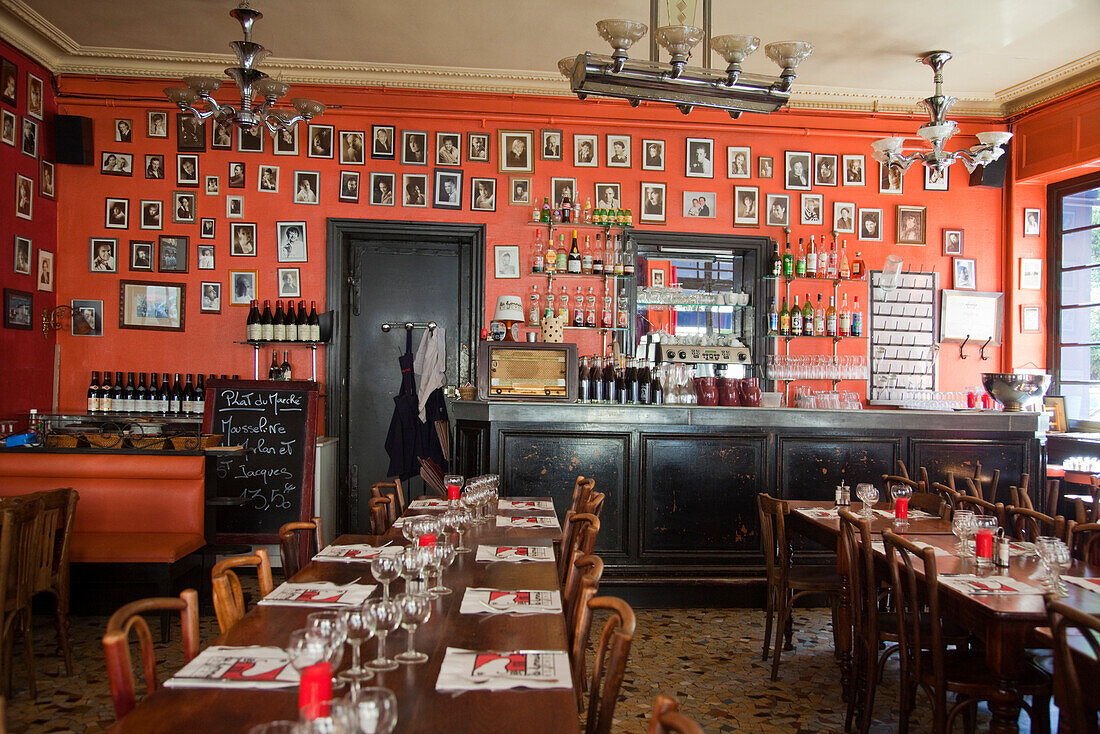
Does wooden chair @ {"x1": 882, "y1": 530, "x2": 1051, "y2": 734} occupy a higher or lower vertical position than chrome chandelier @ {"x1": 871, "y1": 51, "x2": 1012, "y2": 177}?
lower

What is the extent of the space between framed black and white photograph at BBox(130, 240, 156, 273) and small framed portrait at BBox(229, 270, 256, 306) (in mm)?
687

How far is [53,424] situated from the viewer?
6340 mm

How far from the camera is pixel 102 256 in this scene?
6727 mm

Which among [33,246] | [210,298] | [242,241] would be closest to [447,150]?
[242,241]

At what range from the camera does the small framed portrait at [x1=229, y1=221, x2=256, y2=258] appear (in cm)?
680

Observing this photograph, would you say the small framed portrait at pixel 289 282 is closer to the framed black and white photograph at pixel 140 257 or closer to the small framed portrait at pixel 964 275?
the framed black and white photograph at pixel 140 257

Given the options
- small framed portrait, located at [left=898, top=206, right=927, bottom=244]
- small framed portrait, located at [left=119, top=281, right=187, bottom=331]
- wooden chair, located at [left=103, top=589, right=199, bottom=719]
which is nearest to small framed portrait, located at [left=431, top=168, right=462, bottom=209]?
small framed portrait, located at [left=119, top=281, right=187, bottom=331]

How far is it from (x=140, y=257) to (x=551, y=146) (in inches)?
145

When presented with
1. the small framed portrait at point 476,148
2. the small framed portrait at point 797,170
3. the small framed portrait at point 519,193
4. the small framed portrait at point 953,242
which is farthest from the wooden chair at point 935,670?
the small framed portrait at point 953,242

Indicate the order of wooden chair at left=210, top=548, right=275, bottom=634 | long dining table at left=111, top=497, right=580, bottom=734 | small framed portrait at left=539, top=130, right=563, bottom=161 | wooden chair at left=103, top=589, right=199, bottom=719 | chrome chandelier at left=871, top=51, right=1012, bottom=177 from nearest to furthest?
long dining table at left=111, top=497, right=580, bottom=734, wooden chair at left=103, top=589, right=199, bottom=719, wooden chair at left=210, top=548, right=275, bottom=634, chrome chandelier at left=871, top=51, right=1012, bottom=177, small framed portrait at left=539, top=130, right=563, bottom=161

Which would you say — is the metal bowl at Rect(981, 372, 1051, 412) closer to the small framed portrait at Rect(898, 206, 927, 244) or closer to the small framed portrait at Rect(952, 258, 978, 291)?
the small framed portrait at Rect(952, 258, 978, 291)

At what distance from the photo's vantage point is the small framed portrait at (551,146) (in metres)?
7.05

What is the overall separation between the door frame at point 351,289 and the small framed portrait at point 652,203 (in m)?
1.46

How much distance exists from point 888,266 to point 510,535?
5.25 m
